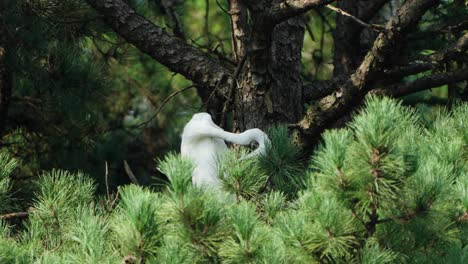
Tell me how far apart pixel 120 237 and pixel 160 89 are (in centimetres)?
401

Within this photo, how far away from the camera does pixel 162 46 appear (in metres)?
3.07

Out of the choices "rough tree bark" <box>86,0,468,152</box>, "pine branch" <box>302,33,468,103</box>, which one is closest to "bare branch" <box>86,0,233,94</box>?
"rough tree bark" <box>86,0,468,152</box>

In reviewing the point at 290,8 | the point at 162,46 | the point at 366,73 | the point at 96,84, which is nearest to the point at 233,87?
the point at 162,46

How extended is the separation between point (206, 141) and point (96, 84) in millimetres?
1754

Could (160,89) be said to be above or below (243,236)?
above

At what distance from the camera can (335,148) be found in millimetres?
1863

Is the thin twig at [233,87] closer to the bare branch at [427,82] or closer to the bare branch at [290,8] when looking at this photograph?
the bare branch at [290,8]

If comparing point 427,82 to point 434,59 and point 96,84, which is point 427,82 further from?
point 96,84

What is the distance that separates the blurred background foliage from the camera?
396 cm

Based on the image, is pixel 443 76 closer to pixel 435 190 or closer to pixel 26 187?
pixel 435 190

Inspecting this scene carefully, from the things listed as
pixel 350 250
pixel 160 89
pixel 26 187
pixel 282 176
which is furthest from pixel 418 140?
pixel 160 89

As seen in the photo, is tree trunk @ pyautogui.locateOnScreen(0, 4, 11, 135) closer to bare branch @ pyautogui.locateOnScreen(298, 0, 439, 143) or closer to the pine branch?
the pine branch

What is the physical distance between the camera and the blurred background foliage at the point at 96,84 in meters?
3.96

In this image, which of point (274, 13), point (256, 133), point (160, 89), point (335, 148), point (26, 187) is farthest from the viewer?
point (160, 89)
